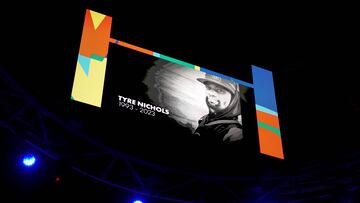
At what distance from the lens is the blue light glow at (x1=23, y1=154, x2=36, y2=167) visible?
24.1 feet

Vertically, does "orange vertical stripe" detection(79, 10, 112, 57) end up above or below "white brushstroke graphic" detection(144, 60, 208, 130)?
above

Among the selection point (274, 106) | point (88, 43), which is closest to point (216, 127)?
point (274, 106)

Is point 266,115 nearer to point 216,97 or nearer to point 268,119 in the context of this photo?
point 268,119

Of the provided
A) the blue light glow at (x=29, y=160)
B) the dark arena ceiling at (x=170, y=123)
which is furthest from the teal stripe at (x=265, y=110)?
the blue light glow at (x=29, y=160)

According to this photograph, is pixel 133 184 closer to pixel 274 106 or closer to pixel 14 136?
pixel 14 136

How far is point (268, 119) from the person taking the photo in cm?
959

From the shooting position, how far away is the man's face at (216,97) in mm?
8844

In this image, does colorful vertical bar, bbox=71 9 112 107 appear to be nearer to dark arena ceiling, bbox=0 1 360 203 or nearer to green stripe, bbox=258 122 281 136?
dark arena ceiling, bbox=0 1 360 203

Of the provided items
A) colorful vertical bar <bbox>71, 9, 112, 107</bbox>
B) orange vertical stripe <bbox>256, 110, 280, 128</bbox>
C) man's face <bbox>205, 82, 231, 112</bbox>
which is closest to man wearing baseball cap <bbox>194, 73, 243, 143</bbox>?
man's face <bbox>205, 82, 231, 112</bbox>

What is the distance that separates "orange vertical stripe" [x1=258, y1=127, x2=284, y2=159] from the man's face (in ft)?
3.06

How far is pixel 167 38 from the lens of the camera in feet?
32.3

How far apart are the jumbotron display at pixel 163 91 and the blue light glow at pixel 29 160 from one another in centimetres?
116

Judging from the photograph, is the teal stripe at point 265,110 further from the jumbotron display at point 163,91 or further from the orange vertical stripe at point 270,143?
the orange vertical stripe at point 270,143

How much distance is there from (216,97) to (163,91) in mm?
1152
